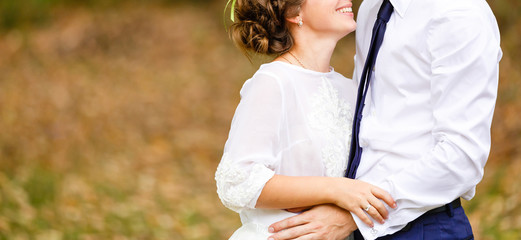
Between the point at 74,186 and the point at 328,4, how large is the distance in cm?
501

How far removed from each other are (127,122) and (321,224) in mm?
6942

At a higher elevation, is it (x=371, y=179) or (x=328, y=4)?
(x=328, y=4)

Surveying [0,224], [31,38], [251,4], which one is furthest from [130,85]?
[251,4]

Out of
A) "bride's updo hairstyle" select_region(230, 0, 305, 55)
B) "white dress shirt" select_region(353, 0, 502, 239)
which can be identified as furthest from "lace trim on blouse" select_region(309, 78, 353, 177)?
"bride's updo hairstyle" select_region(230, 0, 305, 55)

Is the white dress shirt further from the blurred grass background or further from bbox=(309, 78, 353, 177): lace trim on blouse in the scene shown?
the blurred grass background

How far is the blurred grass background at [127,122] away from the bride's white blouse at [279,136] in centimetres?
39

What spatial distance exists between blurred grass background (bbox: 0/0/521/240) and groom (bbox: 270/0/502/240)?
692 millimetres

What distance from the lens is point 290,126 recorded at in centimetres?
231

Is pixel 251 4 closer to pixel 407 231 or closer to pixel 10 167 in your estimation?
pixel 407 231

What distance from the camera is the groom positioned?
2031 mm

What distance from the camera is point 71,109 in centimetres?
891


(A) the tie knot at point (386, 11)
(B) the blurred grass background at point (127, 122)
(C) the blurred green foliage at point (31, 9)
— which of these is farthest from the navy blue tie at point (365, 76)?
(C) the blurred green foliage at point (31, 9)

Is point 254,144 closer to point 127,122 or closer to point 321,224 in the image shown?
point 321,224

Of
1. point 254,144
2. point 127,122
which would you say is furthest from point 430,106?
point 127,122
